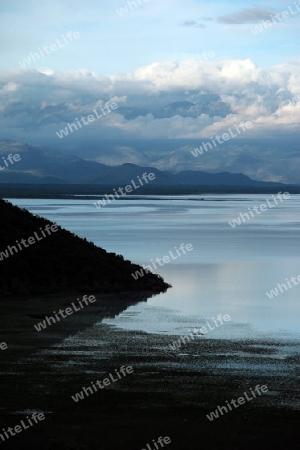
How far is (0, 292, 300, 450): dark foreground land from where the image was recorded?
1274cm

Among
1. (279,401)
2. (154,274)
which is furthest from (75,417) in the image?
(154,274)

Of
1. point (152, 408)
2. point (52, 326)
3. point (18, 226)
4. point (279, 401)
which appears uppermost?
point (18, 226)

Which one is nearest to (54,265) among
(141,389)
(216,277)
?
(216,277)

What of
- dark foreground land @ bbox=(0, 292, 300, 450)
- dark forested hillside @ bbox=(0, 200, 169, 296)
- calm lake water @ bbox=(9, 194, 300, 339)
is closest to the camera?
dark foreground land @ bbox=(0, 292, 300, 450)

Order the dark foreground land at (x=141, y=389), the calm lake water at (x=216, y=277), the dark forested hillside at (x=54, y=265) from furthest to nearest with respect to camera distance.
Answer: the dark forested hillside at (x=54, y=265), the calm lake water at (x=216, y=277), the dark foreground land at (x=141, y=389)

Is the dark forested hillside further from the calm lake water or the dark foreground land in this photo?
the dark foreground land

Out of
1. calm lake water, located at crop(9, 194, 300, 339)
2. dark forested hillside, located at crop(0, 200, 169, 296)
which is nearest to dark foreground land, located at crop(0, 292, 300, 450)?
calm lake water, located at crop(9, 194, 300, 339)

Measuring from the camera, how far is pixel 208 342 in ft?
68.8

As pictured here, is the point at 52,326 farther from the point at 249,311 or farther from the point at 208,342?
the point at 249,311

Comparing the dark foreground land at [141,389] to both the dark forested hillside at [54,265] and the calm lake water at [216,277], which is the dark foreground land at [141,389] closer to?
the calm lake water at [216,277]

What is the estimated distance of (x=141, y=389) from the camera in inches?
622

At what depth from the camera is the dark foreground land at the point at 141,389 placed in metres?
12.7

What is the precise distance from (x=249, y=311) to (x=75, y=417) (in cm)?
1295

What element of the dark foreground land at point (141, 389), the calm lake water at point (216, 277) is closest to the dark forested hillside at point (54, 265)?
the calm lake water at point (216, 277)
